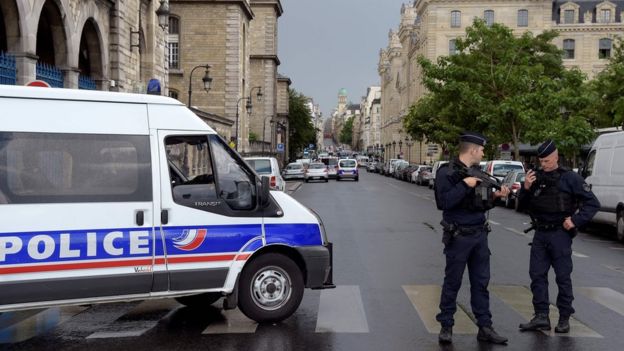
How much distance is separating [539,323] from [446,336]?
110 centimetres

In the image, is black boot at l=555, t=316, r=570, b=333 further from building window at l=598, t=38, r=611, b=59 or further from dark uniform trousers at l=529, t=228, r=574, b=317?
building window at l=598, t=38, r=611, b=59

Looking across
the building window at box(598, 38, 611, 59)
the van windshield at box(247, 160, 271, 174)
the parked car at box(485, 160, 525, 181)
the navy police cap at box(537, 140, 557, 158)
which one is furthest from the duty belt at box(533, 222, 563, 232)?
the building window at box(598, 38, 611, 59)

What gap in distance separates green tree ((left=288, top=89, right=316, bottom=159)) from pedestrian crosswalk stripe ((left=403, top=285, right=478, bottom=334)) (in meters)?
100

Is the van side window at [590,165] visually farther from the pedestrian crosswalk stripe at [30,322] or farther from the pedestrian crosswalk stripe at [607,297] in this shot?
the pedestrian crosswalk stripe at [30,322]

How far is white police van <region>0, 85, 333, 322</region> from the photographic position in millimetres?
5938

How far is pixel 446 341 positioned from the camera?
620cm

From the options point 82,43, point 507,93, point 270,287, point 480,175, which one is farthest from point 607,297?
point 507,93

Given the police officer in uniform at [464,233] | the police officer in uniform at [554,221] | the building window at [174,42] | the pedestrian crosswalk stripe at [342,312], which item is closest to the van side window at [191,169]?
the pedestrian crosswalk stripe at [342,312]

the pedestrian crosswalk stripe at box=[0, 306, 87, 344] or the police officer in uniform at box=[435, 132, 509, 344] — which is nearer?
the police officer in uniform at box=[435, 132, 509, 344]

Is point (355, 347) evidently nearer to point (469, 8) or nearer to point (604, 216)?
point (604, 216)

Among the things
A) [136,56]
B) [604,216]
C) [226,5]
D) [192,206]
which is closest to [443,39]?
[226,5]

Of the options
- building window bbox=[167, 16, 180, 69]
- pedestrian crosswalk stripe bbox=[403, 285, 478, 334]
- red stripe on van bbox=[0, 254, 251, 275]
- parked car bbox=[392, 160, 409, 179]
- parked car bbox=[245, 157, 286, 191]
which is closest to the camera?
red stripe on van bbox=[0, 254, 251, 275]

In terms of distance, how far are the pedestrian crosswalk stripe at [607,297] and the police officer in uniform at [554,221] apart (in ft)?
4.97

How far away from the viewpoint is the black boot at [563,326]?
666 centimetres
